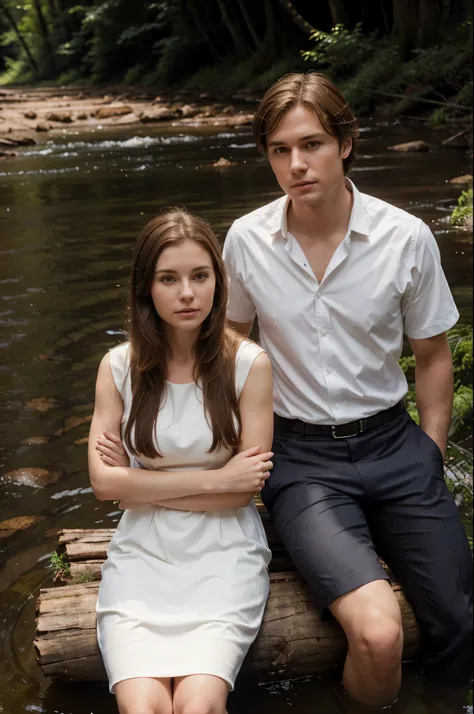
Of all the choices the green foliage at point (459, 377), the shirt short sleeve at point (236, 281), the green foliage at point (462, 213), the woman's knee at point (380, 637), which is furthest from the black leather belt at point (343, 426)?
the green foliage at point (462, 213)

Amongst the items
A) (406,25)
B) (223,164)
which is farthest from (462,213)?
(406,25)

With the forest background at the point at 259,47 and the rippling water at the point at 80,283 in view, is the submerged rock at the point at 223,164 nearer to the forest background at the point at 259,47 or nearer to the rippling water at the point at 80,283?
the rippling water at the point at 80,283

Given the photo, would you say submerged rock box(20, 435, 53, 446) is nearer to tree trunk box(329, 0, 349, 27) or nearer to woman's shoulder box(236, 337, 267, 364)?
woman's shoulder box(236, 337, 267, 364)

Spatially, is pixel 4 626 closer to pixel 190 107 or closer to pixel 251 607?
pixel 251 607

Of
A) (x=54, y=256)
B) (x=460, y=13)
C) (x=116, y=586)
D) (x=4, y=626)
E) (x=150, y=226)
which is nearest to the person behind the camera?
(x=116, y=586)

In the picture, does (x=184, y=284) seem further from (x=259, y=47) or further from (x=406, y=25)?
(x=259, y=47)

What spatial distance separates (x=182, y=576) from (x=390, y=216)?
1.45 metres

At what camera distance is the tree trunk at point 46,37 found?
54.8m

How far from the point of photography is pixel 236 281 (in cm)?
350

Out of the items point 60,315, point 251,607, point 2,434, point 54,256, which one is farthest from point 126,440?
point 54,256

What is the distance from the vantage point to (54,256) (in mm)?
9922

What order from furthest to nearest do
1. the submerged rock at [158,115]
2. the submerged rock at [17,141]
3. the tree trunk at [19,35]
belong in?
1. the tree trunk at [19,35]
2. the submerged rock at [158,115]
3. the submerged rock at [17,141]

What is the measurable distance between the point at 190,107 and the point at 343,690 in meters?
25.8

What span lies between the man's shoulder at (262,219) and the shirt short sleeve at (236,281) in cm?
3
